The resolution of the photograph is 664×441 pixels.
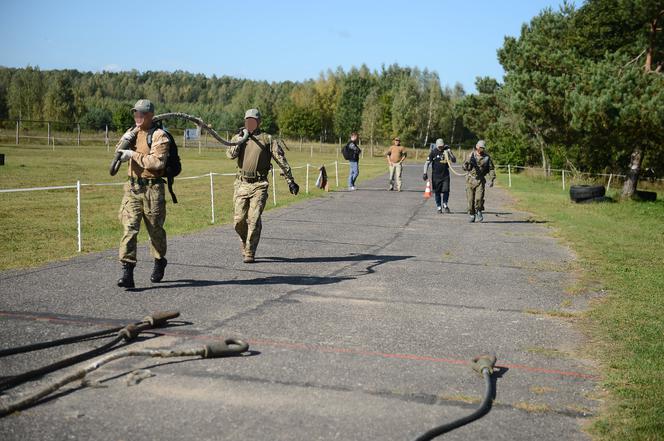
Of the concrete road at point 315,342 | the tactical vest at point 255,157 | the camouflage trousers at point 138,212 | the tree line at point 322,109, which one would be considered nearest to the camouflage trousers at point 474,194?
the concrete road at point 315,342

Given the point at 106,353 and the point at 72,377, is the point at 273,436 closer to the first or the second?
the point at 72,377

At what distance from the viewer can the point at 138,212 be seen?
339 inches

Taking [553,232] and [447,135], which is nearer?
[553,232]

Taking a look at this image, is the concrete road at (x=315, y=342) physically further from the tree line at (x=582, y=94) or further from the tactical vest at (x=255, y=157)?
the tree line at (x=582, y=94)

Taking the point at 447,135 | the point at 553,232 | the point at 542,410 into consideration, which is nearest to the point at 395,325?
the point at 542,410

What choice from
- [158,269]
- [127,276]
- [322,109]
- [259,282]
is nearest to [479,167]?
[259,282]

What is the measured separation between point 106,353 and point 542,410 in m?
3.22

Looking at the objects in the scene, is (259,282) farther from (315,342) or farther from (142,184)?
(315,342)

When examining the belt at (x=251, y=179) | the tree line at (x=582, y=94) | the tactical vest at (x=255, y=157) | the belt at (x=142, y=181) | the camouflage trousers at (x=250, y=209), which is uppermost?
the tree line at (x=582, y=94)

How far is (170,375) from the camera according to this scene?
17.5 ft

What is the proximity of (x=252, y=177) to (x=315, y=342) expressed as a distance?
16.2 ft

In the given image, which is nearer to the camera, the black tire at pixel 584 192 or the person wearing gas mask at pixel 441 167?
the person wearing gas mask at pixel 441 167

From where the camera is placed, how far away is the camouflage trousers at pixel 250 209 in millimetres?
10898

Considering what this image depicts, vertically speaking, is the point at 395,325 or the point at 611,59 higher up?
the point at 611,59
